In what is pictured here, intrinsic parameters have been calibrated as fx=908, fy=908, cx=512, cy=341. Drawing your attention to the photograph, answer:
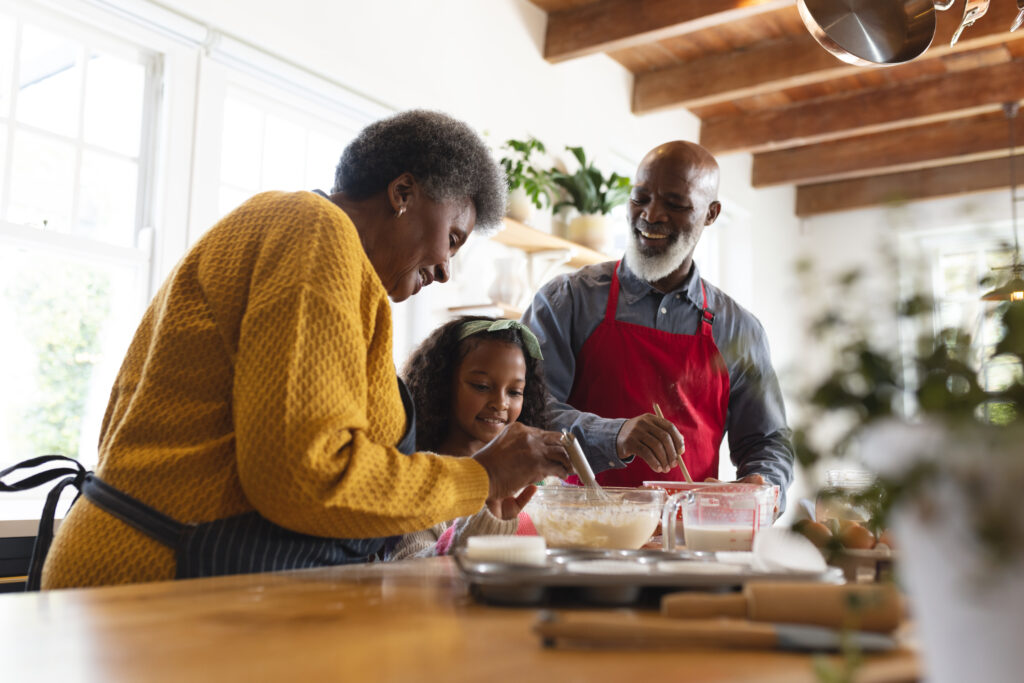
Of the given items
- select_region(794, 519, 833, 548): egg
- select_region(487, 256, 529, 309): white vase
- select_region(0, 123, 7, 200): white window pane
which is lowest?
select_region(794, 519, 833, 548): egg

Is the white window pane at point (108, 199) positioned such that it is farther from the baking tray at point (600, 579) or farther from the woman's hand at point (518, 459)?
the baking tray at point (600, 579)

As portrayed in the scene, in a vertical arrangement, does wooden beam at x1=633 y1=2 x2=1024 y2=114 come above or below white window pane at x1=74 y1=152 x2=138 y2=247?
above

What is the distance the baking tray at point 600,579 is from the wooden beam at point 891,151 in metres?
5.37

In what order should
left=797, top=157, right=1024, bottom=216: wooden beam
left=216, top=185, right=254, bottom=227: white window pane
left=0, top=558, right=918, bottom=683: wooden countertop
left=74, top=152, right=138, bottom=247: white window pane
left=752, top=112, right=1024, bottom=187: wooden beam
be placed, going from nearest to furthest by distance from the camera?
left=0, top=558, right=918, bottom=683: wooden countertop, left=74, top=152, right=138, bottom=247: white window pane, left=216, top=185, right=254, bottom=227: white window pane, left=752, top=112, right=1024, bottom=187: wooden beam, left=797, top=157, right=1024, bottom=216: wooden beam

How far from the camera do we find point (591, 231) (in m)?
3.92

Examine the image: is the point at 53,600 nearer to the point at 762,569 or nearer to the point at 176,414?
the point at 176,414

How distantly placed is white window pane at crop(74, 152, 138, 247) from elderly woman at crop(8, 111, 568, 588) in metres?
1.60

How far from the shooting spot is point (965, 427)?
40cm

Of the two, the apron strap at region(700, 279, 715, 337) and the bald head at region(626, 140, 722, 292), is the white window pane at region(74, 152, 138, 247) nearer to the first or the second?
the bald head at region(626, 140, 722, 292)

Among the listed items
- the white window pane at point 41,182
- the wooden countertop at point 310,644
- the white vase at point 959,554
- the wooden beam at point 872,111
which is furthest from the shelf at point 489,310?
the white vase at point 959,554

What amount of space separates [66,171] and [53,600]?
1.97 m

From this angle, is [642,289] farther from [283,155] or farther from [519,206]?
[283,155]

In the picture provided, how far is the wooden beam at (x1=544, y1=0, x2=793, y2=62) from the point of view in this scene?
3.71 meters

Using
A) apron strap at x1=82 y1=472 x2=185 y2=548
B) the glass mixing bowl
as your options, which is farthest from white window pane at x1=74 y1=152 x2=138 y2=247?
the glass mixing bowl
